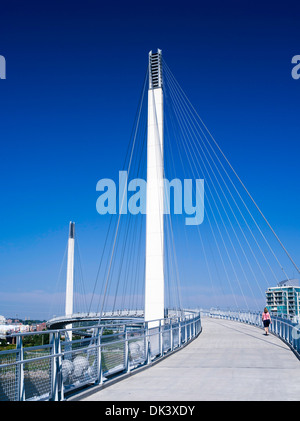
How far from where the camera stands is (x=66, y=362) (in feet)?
25.5

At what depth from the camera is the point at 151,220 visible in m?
21.9

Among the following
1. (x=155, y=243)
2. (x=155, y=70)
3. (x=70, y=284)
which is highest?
(x=155, y=70)

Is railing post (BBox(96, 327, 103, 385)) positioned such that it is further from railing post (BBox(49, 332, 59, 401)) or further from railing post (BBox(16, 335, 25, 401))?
railing post (BBox(16, 335, 25, 401))

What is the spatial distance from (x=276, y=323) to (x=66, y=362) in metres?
18.9

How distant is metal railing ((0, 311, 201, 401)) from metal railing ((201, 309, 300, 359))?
5.87m

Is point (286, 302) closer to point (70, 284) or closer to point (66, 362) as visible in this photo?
point (70, 284)

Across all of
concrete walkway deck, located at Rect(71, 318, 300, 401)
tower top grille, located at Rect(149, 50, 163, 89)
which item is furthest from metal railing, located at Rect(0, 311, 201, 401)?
tower top grille, located at Rect(149, 50, 163, 89)

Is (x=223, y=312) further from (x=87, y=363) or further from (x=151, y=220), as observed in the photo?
(x=87, y=363)

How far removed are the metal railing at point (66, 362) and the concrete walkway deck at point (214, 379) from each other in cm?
36

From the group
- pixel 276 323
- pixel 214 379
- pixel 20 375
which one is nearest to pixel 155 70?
pixel 276 323

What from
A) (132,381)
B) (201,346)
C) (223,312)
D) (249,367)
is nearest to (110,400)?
(132,381)

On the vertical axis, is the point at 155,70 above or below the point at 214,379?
above

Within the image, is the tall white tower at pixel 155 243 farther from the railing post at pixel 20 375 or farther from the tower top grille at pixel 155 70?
the railing post at pixel 20 375

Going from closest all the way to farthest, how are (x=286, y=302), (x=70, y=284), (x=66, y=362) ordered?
(x=66, y=362), (x=70, y=284), (x=286, y=302)
